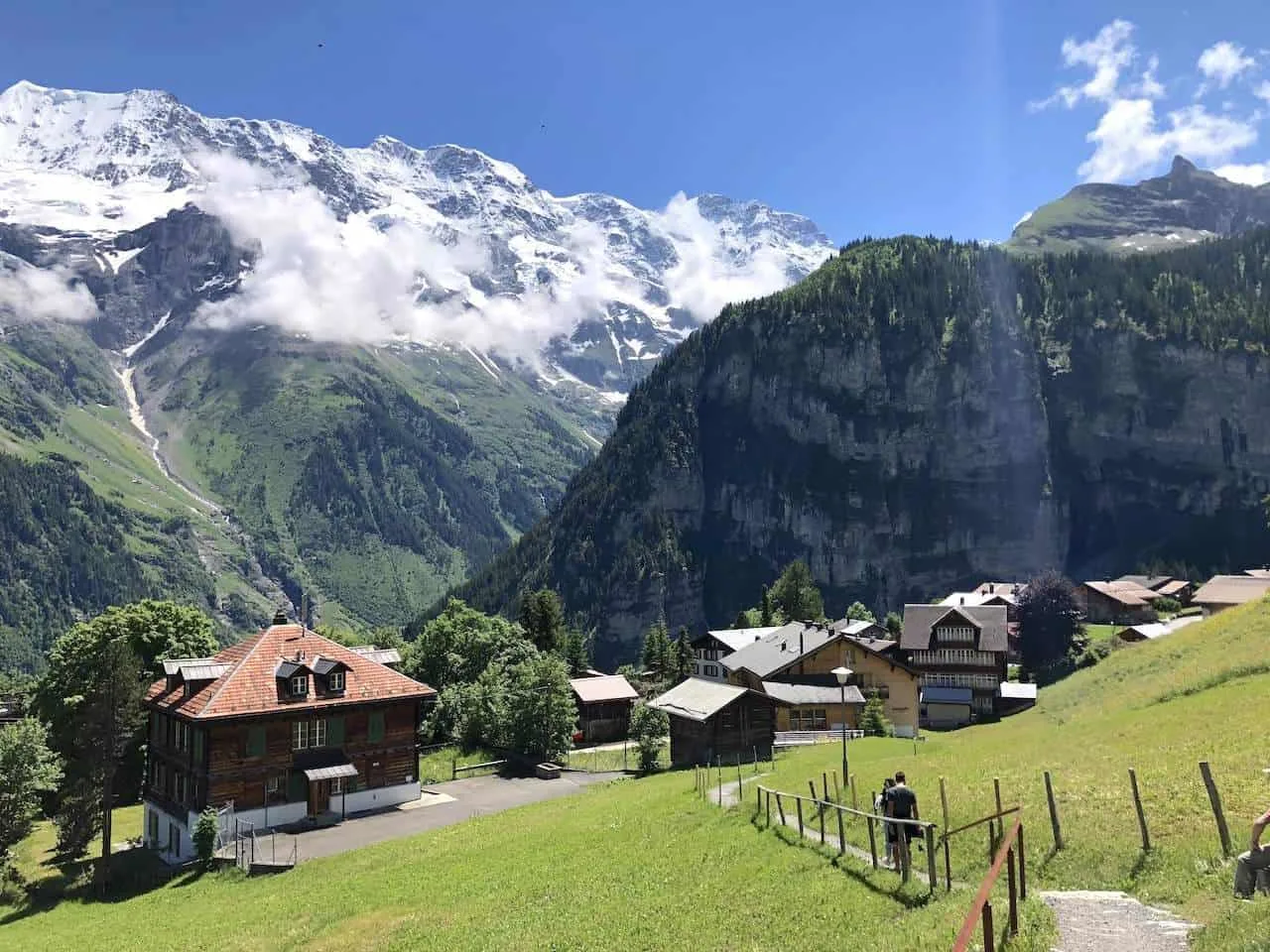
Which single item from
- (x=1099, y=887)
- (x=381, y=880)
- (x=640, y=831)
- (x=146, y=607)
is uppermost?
(x=146, y=607)

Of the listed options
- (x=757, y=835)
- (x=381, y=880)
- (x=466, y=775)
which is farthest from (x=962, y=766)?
(x=466, y=775)

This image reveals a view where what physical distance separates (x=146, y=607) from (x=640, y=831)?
5535 cm

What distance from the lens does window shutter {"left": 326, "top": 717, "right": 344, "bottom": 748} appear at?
53188 millimetres

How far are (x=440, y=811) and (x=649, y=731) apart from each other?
684 inches

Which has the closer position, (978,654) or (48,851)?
(48,851)

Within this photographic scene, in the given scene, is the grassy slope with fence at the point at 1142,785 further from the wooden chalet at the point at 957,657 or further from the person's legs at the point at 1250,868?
the wooden chalet at the point at 957,657

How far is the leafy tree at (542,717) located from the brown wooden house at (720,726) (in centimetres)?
725

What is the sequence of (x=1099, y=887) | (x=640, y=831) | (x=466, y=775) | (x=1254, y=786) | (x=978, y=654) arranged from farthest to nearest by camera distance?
(x=978, y=654) < (x=466, y=775) < (x=640, y=831) < (x=1254, y=786) < (x=1099, y=887)

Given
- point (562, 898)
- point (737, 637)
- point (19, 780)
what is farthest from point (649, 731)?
point (737, 637)

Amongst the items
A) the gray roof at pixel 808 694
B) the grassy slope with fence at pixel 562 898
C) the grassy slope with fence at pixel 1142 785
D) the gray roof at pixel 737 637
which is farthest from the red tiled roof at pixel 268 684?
the gray roof at pixel 737 637

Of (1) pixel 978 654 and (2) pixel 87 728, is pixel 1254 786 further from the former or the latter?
(1) pixel 978 654

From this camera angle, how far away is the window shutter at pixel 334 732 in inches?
2094

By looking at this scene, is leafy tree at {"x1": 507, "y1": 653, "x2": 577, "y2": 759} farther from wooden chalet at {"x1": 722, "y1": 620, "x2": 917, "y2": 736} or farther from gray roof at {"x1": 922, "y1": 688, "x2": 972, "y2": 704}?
gray roof at {"x1": 922, "y1": 688, "x2": 972, "y2": 704}

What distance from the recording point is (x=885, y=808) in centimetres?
2089
